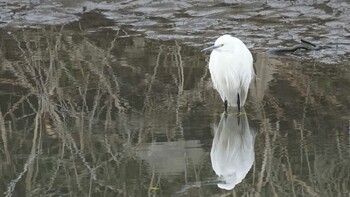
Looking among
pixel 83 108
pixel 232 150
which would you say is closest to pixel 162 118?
pixel 83 108

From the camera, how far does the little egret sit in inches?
219

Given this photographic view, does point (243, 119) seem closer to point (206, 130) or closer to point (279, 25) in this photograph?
point (206, 130)

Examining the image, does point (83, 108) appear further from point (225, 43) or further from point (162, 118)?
point (225, 43)

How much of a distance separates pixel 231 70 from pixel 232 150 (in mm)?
1104

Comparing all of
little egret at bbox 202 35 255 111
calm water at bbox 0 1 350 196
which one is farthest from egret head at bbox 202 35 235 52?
calm water at bbox 0 1 350 196

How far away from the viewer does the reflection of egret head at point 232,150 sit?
4203mm

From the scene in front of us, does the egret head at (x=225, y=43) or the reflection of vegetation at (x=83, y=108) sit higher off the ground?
the egret head at (x=225, y=43)

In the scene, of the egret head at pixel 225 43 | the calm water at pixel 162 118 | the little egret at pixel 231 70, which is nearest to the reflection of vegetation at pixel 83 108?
the calm water at pixel 162 118

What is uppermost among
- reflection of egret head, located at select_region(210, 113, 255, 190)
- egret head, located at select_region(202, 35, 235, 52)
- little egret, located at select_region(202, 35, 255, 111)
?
egret head, located at select_region(202, 35, 235, 52)

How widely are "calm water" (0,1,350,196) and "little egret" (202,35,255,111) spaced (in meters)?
0.14

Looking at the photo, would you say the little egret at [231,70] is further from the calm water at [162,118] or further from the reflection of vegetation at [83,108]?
the reflection of vegetation at [83,108]

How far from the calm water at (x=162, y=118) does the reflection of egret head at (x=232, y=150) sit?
0.04ft

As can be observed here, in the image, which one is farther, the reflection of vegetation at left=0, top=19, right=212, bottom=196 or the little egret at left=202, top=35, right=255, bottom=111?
the little egret at left=202, top=35, right=255, bottom=111

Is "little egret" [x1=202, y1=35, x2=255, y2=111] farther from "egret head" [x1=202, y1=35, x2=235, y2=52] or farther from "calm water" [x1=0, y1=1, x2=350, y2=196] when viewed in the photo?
"calm water" [x1=0, y1=1, x2=350, y2=196]
